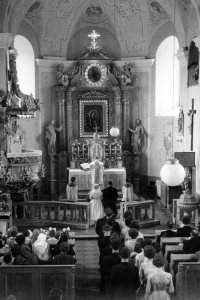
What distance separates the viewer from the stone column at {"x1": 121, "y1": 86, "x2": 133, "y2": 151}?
19422mm

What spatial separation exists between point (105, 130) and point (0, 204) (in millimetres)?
8118

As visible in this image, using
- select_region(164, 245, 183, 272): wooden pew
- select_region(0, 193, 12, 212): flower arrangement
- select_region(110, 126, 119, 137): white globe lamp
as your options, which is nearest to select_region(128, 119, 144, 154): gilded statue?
select_region(110, 126, 119, 137): white globe lamp

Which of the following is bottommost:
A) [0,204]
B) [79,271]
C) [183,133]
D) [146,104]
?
[79,271]

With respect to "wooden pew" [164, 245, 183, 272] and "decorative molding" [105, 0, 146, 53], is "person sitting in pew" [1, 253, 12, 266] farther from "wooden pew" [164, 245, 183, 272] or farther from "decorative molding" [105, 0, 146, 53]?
"decorative molding" [105, 0, 146, 53]

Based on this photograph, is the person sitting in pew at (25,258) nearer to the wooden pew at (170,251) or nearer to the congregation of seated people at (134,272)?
the congregation of seated people at (134,272)

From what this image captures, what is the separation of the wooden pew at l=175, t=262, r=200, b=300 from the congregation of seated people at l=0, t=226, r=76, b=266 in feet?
5.57

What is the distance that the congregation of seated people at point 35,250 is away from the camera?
7.51 m

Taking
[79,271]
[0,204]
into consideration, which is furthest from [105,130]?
[79,271]

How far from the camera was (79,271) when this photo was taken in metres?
9.83

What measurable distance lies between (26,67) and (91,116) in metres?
3.29

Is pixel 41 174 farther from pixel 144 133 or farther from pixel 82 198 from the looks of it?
pixel 144 133

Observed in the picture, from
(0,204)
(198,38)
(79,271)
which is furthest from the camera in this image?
(198,38)

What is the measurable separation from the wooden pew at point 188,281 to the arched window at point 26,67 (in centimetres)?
1310

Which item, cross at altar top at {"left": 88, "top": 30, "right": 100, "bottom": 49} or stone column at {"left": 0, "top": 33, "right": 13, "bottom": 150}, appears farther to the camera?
cross at altar top at {"left": 88, "top": 30, "right": 100, "bottom": 49}
